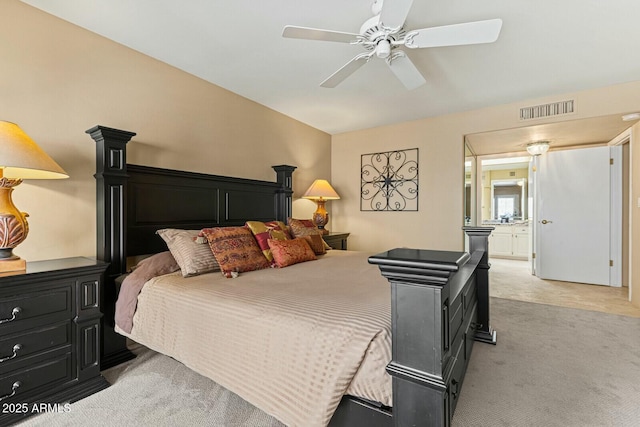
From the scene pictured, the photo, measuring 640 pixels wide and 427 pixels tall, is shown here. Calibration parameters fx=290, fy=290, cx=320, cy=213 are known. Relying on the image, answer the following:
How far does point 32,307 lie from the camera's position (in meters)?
1.59

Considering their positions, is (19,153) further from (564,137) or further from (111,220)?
(564,137)

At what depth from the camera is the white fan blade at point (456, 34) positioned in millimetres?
1658

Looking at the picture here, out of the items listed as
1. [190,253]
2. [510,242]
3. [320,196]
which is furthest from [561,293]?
[190,253]

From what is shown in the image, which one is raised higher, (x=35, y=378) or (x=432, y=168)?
(x=432, y=168)

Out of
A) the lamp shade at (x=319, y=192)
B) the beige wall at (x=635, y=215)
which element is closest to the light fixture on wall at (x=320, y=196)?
the lamp shade at (x=319, y=192)

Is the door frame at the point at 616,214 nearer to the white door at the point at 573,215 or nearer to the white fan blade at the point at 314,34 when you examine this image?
the white door at the point at 573,215

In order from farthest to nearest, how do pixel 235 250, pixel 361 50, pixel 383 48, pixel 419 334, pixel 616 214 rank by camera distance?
pixel 616 214 → pixel 361 50 → pixel 235 250 → pixel 383 48 → pixel 419 334

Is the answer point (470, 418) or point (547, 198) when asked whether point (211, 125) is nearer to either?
point (470, 418)

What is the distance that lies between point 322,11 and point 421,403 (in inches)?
89.8

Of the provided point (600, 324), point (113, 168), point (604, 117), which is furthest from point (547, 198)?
point (113, 168)

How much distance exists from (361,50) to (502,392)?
273cm

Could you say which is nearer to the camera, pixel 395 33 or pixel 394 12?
pixel 394 12

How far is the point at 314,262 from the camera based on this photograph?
2576 mm

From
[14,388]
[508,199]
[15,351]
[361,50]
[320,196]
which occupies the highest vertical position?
[361,50]
